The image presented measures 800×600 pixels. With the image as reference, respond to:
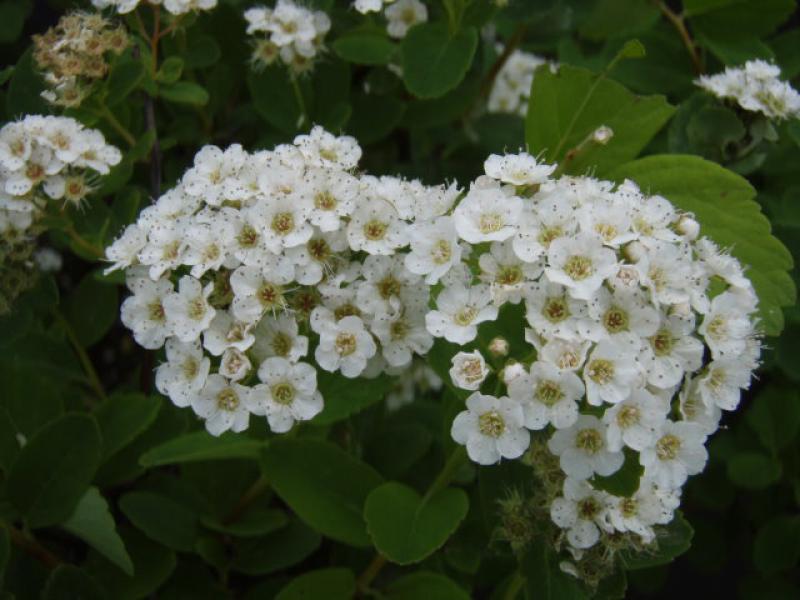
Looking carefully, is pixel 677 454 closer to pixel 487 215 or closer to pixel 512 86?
pixel 487 215

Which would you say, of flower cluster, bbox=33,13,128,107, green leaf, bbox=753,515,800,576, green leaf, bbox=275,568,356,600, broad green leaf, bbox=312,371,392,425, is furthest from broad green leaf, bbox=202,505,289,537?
green leaf, bbox=753,515,800,576

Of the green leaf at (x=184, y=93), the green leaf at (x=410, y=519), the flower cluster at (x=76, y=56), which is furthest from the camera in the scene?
the green leaf at (x=184, y=93)

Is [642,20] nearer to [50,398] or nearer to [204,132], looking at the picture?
[204,132]

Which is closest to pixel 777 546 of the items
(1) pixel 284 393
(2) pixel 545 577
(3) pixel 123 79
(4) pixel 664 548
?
(4) pixel 664 548

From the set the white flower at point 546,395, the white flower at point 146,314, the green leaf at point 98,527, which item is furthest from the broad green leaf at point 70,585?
the white flower at point 546,395

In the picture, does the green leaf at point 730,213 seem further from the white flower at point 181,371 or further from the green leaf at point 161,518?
the green leaf at point 161,518

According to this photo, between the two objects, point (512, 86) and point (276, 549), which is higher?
point (512, 86)
